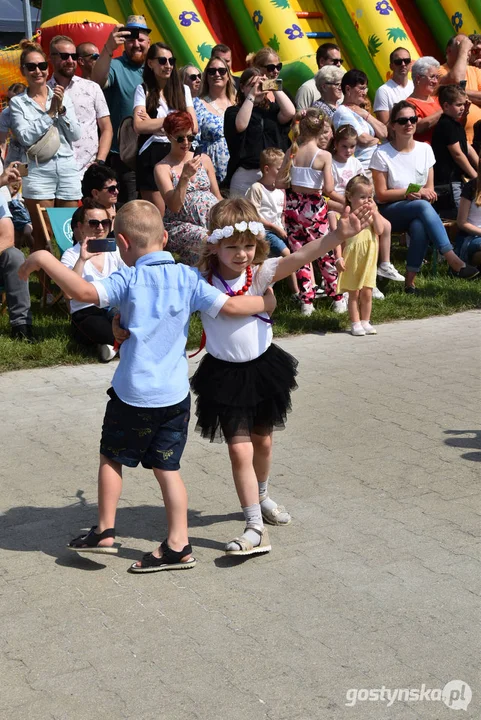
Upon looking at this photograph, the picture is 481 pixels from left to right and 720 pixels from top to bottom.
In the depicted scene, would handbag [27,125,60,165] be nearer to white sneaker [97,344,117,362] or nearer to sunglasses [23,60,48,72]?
sunglasses [23,60,48,72]

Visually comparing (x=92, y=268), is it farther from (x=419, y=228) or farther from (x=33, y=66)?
(x=419, y=228)

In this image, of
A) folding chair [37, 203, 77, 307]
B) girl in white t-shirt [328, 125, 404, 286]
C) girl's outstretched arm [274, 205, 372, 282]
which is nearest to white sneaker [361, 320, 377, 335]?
girl in white t-shirt [328, 125, 404, 286]

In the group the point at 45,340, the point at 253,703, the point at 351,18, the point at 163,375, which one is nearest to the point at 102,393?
the point at 45,340

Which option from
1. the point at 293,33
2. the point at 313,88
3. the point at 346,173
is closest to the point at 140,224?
the point at 346,173

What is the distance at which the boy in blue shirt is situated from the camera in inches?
169

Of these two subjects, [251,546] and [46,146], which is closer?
[251,546]

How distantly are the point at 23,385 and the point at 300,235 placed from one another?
3230mm

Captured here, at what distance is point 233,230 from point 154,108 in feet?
17.0

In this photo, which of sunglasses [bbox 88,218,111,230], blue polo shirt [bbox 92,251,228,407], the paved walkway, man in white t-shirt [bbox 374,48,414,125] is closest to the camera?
the paved walkway

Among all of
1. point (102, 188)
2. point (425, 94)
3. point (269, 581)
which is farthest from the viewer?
point (425, 94)

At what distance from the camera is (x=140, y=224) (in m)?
4.30

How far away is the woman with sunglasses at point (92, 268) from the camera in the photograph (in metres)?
7.71

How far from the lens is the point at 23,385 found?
7203 millimetres

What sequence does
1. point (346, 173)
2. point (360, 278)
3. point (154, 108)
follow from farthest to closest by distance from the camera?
point (346, 173) < point (154, 108) < point (360, 278)
